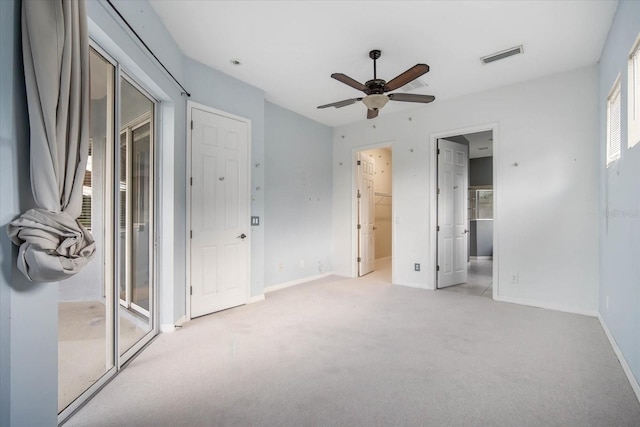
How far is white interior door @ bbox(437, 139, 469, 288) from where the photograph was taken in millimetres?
4770

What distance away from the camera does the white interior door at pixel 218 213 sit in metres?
3.38

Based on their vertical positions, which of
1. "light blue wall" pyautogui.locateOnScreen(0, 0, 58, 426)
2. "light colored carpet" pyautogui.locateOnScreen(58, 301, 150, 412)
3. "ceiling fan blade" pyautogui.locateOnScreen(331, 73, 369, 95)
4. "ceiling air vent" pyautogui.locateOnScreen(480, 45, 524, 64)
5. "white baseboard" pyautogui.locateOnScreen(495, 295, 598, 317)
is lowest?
"white baseboard" pyautogui.locateOnScreen(495, 295, 598, 317)

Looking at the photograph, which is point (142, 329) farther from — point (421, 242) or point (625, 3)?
point (625, 3)

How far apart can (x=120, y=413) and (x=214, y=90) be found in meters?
3.19

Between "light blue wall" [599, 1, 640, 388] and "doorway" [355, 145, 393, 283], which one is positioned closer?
"light blue wall" [599, 1, 640, 388]

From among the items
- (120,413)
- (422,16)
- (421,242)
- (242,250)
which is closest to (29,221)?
(120,413)

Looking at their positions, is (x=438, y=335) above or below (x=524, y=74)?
below

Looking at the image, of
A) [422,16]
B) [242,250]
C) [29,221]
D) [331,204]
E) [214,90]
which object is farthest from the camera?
→ [331,204]

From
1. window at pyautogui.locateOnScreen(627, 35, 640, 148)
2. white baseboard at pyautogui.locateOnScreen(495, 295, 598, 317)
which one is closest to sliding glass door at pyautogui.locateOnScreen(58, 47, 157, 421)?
window at pyautogui.locateOnScreen(627, 35, 640, 148)

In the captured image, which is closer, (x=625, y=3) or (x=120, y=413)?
(x=120, y=413)

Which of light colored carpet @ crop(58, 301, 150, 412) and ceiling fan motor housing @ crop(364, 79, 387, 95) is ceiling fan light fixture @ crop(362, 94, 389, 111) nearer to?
ceiling fan motor housing @ crop(364, 79, 387, 95)

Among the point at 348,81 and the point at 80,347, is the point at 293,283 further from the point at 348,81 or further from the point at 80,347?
the point at 348,81

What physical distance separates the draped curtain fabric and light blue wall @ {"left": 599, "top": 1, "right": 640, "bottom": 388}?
3312 mm

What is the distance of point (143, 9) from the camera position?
92.7 inches
